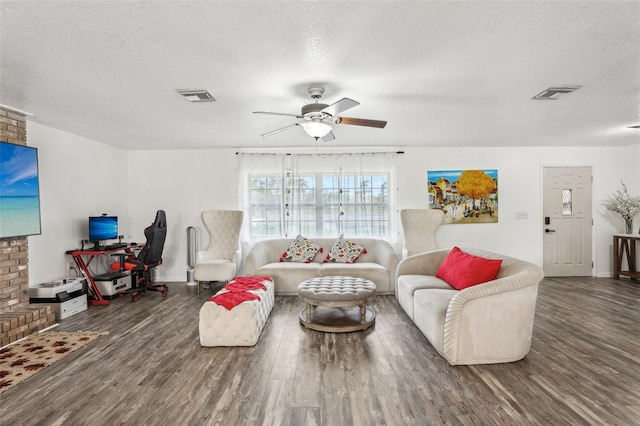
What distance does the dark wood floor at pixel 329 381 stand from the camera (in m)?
2.17

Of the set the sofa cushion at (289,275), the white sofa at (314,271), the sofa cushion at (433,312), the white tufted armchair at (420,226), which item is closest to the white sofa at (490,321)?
the sofa cushion at (433,312)

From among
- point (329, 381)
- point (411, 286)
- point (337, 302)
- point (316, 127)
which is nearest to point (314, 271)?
point (337, 302)

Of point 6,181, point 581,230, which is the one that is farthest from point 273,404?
point 581,230

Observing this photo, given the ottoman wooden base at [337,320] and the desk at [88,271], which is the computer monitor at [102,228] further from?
the ottoman wooden base at [337,320]

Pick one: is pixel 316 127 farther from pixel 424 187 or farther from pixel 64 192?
pixel 64 192

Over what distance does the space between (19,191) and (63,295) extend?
1.31 metres

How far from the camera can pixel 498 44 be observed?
2295 millimetres

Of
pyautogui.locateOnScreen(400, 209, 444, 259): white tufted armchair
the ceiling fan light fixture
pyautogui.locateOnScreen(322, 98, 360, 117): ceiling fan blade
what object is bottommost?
pyautogui.locateOnScreen(400, 209, 444, 259): white tufted armchair

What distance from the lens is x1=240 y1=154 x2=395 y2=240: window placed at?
20.0ft

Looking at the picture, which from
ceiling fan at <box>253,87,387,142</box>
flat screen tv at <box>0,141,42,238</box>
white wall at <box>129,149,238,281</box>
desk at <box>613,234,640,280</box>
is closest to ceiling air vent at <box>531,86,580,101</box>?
ceiling fan at <box>253,87,387,142</box>

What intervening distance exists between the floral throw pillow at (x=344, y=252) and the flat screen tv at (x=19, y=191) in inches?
152

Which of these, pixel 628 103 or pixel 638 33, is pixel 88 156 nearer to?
pixel 638 33

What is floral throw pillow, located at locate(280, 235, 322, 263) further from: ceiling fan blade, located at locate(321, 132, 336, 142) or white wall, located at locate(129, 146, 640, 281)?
ceiling fan blade, located at locate(321, 132, 336, 142)

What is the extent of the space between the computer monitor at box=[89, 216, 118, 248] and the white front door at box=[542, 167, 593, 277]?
7347mm
